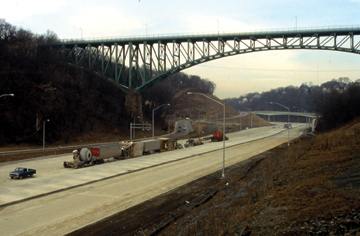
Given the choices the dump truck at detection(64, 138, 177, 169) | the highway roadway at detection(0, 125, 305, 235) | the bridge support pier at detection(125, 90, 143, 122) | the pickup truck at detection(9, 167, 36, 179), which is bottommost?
the highway roadway at detection(0, 125, 305, 235)

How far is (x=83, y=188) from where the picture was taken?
50.6 m

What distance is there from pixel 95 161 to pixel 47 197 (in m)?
27.0

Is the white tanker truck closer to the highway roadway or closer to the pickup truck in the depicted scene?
the highway roadway

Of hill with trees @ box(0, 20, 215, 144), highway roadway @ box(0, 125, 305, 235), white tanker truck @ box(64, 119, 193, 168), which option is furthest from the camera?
hill with trees @ box(0, 20, 215, 144)

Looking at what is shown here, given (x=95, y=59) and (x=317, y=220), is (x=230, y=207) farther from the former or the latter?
(x=95, y=59)

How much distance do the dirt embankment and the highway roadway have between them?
2.51 m

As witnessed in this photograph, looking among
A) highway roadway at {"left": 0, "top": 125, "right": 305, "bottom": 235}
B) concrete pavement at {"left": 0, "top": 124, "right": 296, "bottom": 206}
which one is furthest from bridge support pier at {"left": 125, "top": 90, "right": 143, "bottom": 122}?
highway roadway at {"left": 0, "top": 125, "right": 305, "bottom": 235}

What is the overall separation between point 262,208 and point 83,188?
24613 mm

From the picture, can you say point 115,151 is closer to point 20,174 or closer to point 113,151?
point 113,151

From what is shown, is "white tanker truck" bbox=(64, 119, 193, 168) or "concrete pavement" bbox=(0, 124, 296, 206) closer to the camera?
"concrete pavement" bbox=(0, 124, 296, 206)

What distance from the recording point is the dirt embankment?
2453 centimetres

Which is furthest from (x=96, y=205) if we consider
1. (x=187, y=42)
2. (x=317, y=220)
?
(x=187, y=42)

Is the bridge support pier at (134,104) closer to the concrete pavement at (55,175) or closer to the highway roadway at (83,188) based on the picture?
the concrete pavement at (55,175)

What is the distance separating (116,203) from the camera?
42906 mm
